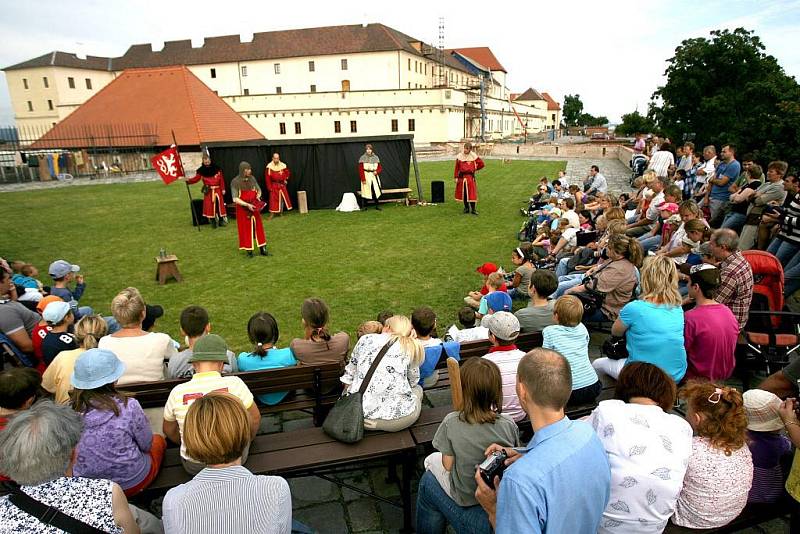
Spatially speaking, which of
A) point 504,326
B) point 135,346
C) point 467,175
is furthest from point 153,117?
point 504,326

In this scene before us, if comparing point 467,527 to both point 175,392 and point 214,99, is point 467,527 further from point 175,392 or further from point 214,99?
point 214,99

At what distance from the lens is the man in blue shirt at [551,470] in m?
1.81

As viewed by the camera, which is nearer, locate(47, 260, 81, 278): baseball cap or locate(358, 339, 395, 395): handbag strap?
locate(358, 339, 395, 395): handbag strap

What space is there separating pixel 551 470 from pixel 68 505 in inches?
75.7

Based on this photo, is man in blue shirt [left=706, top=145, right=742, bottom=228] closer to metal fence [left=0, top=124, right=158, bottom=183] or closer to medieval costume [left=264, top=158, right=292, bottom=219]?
medieval costume [left=264, top=158, right=292, bottom=219]

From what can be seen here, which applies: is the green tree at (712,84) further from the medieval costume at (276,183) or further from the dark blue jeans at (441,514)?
the dark blue jeans at (441,514)

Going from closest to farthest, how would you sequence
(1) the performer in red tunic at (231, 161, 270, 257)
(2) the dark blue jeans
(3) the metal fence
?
(2) the dark blue jeans < (1) the performer in red tunic at (231, 161, 270, 257) < (3) the metal fence

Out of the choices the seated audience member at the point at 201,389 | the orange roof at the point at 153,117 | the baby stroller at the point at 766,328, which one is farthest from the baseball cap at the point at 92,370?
the orange roof at the point at 153,117

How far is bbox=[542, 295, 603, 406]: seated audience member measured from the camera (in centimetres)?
357

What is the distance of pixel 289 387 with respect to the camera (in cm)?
361

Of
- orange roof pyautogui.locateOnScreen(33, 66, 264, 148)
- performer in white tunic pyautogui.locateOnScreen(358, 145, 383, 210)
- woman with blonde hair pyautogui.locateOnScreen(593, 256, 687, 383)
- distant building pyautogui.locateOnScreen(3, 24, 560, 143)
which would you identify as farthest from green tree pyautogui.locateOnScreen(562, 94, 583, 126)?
woman with blonde hair pyautogui.locateOnScreen(593, 256, 687, 383)

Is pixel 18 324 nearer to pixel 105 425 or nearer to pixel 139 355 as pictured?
pixel 139 355

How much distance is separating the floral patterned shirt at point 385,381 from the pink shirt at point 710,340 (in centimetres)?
234

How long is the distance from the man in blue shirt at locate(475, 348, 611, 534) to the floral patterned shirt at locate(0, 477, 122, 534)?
161 cm
